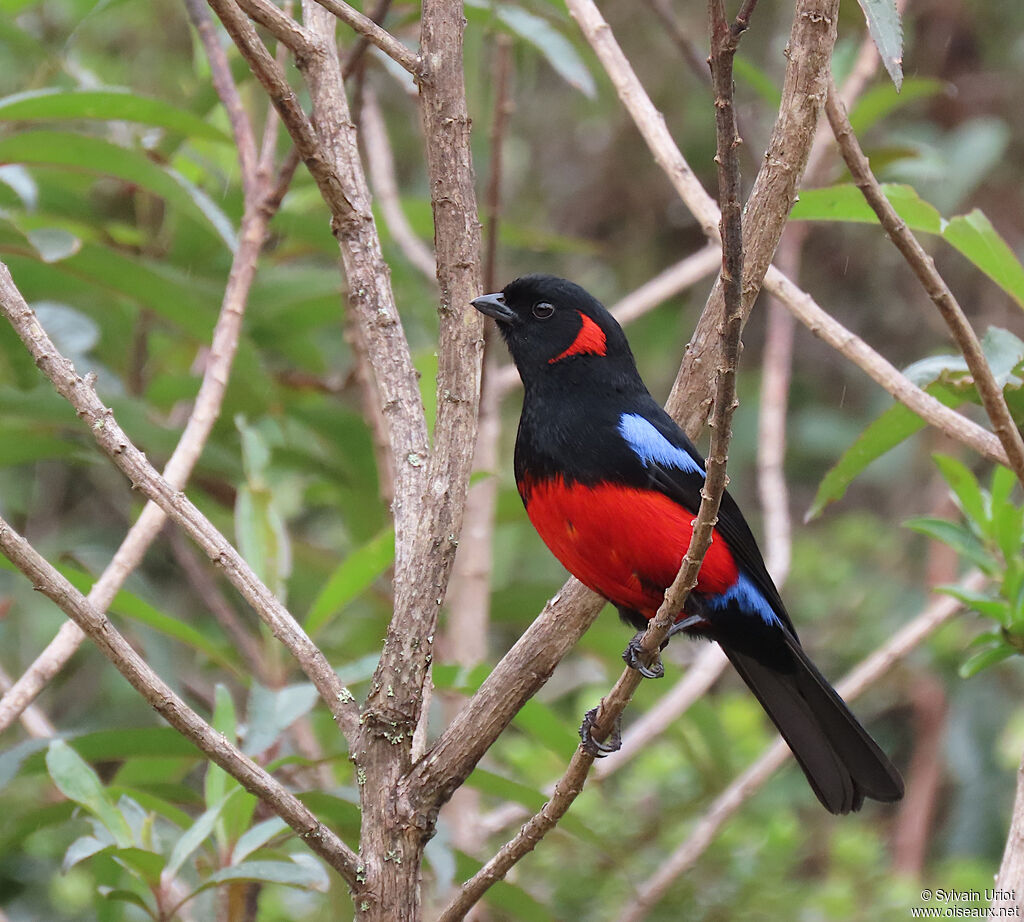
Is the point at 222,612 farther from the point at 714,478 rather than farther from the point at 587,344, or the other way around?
the point at 714,478

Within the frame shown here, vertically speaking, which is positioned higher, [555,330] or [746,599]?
[555,330]

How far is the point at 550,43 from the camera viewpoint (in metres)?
3.55

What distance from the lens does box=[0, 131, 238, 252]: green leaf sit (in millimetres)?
3082

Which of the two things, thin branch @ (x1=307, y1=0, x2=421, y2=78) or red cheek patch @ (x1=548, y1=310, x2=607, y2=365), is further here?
red cheek patch @ (x1=548, y1=310, x2=607, y2=365)

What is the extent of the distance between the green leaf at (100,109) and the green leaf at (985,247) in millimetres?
1873

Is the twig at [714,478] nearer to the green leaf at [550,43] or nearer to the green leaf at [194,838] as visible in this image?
the green leaf at [194,838]

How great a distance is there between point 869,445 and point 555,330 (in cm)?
79

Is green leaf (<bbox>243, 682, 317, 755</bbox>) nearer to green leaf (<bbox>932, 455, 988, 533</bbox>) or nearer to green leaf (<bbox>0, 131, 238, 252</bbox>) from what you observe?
green leaf (<bbox>0, 131, 238, 252</bbox>)

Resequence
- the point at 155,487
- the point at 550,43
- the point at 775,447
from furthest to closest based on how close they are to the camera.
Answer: the point at 775,447, the point at 550,43, the point at 155,487

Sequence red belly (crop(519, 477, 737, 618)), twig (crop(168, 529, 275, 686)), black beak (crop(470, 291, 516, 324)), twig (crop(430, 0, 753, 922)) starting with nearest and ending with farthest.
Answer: twig (crop(430, 0, 753, 922)) < red belly (crop(519, 477, 737, 618)) < black beak (crop(470, 291, 516, 324)) < twig (crop(168, 529, 275, 686))

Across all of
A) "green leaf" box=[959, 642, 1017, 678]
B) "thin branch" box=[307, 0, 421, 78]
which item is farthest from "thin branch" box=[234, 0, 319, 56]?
"green leaf" box=[959, 642, 1017, 678]

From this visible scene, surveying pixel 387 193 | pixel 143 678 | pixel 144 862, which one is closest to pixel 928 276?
pixel 143 678

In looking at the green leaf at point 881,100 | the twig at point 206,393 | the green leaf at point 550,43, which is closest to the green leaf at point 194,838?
the twig at point 206,393

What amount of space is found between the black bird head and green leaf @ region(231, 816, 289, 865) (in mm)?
1164
